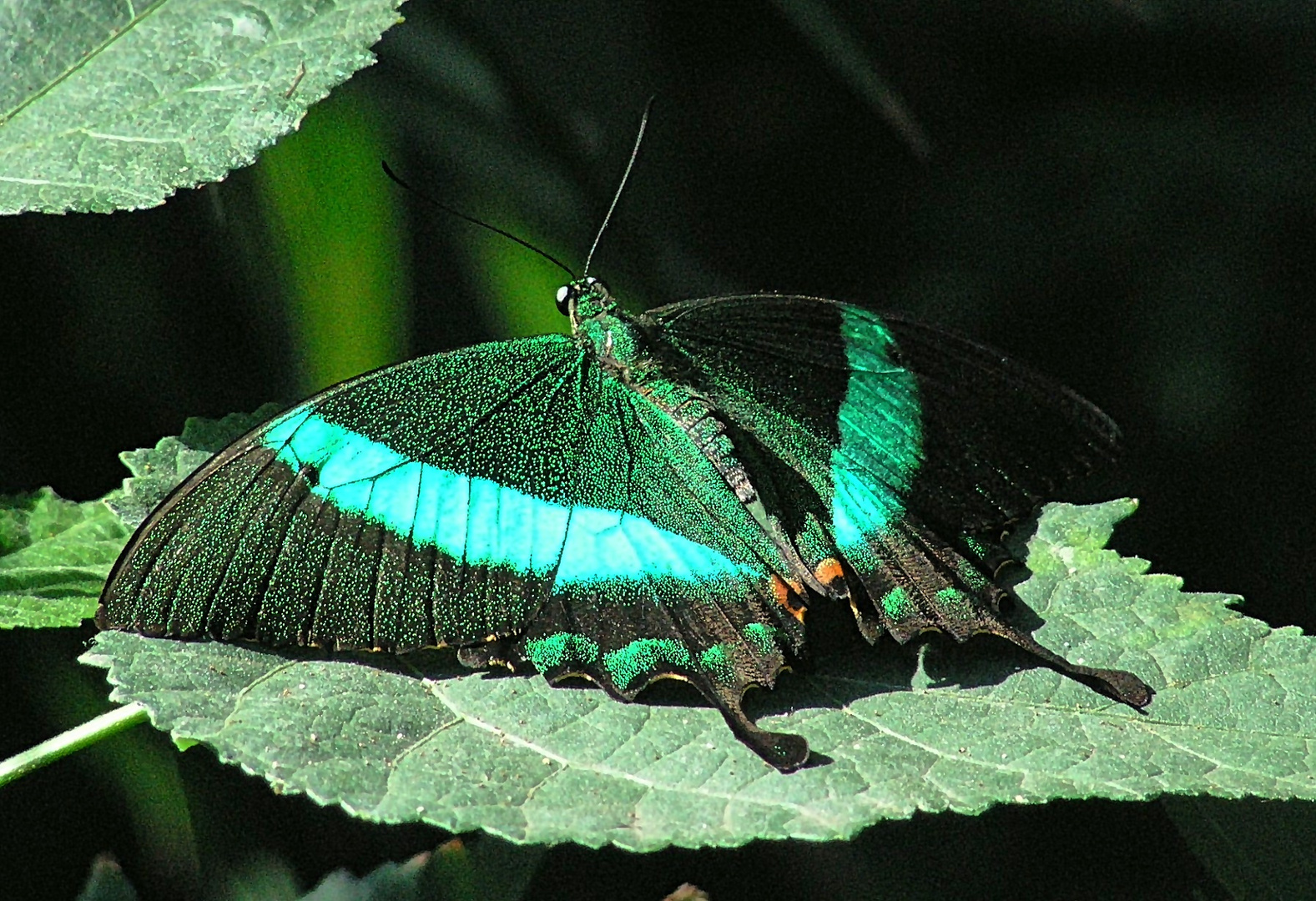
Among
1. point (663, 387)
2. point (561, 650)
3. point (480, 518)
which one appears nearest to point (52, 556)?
point (480, 518)

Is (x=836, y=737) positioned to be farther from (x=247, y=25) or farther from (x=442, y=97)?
(x=442, y=97)

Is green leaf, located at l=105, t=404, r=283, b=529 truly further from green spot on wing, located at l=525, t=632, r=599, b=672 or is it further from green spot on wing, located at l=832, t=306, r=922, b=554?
green spot on wing, located at l=832, t=306, r=922, b=554

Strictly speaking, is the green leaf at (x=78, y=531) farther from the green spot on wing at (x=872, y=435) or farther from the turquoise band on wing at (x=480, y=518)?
the green spot on wing at (x=872, y=435)

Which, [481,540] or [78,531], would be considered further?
[78,531]

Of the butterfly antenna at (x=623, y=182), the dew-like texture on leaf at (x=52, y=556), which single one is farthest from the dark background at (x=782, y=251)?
the dew-like texture on leaf at (x=52, y=556)

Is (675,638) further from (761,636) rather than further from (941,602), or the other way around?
(941,602)

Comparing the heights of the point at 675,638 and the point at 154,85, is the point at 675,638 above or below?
below
